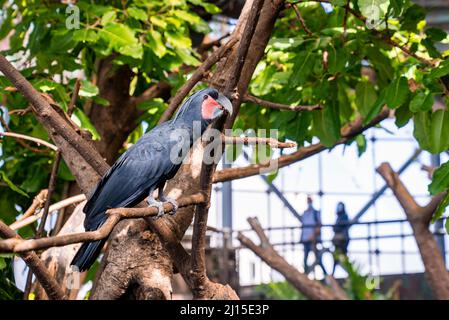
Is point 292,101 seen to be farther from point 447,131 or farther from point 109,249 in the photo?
point 109,249

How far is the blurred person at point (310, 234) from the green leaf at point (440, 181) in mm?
4345

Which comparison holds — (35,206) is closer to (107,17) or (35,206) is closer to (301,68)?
(107,17)

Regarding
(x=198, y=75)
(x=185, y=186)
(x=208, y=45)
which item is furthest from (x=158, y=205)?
(x=208, y=45)

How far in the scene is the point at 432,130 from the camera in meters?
2.20

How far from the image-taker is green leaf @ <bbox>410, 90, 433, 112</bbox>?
82.7 inches

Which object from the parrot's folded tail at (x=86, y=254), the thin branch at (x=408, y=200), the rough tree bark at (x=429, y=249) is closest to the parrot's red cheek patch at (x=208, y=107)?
the parrot's folded tail at (x=86, y=254)

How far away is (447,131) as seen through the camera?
7.09 ft

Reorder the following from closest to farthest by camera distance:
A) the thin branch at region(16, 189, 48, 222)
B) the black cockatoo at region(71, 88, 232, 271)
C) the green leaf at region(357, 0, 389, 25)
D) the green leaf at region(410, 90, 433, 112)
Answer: the black cockatoo at region(71, 88, 232, 271)
the green leaf at region(357, 0, 389, 25)
the green leaf at region(410, 90, 433, 112)
the thin branch at region(16, 189, 48, 222)

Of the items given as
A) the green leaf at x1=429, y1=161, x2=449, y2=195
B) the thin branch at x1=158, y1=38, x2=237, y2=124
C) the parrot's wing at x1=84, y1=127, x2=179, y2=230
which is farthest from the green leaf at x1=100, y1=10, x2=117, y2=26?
the green leaf at x1=429, y1=161, x2=449, y2=195

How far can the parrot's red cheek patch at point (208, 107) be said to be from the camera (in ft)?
5.24

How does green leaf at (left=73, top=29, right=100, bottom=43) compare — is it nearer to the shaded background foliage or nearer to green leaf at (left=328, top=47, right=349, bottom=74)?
the shaded background foliage

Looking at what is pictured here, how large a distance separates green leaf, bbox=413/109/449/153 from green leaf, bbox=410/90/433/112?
8cm

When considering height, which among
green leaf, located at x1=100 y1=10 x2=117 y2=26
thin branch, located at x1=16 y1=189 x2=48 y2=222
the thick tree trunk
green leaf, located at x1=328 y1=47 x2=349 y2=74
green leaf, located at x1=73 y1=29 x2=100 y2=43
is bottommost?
the thick tree trunk
